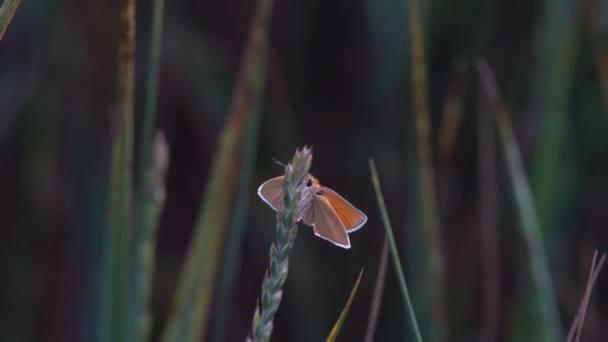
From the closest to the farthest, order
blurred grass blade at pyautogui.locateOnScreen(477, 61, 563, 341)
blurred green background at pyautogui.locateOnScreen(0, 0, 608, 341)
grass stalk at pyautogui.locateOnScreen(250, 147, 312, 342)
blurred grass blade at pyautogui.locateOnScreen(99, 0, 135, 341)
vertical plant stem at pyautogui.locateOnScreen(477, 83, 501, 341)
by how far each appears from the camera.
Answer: grass stalk at pyautogui.locateOnScreen(250, 147, 312, 342)
blurred grass blade at pyautogui.locateOnScreen(99, 0, 135, 341)
blurred grass blade at pyautogui.locateOnScreen(477, 61, 563, 341)
vertical plant stem at pyautogui.locateOnScreen(477, 83, 501, 341)
blurred green background at pyautogui.locateOnScreen(0, 0, 608, 341)

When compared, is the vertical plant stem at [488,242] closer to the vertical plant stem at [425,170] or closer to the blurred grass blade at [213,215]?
the vertical plant stem at [425,170]

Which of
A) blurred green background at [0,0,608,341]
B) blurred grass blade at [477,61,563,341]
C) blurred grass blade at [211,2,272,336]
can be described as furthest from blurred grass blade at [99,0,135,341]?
blurred green background at [0,0,608,341]

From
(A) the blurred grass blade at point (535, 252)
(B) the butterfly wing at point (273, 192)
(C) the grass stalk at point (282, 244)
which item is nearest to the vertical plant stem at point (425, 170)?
(A) the blurred grass blade at point (535, 252)

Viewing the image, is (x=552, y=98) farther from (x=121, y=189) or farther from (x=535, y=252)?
(x=121, y=189)

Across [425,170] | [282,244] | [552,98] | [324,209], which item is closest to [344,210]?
[324,209]

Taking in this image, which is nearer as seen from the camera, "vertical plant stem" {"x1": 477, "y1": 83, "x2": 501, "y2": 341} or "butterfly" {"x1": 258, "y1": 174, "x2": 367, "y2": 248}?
"butterfly" {"x1": 258, "y1": 174, "x2": 367, "y2": 248}

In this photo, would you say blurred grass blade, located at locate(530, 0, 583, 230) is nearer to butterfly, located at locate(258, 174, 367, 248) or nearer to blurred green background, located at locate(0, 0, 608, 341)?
blurred green background, located at locate(0, 0, 608, 341)

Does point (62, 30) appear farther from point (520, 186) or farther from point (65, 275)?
point (520, 186)
